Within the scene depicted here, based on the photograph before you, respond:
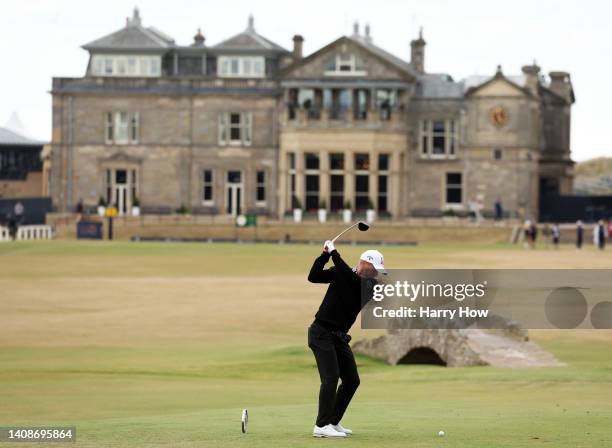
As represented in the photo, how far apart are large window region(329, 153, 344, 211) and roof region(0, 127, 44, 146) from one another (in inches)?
1485

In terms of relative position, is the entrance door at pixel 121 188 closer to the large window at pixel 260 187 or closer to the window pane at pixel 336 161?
the large window at pixel 260 187

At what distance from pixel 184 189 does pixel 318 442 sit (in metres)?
89.3

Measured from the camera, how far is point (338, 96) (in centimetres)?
10575

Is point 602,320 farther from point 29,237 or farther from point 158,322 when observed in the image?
point 29,237

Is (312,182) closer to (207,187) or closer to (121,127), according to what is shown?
(207,187)

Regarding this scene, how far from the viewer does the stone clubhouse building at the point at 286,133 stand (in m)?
105

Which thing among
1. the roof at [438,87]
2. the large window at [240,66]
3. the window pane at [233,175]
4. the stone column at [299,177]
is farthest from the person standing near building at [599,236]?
the large window at [240,66]

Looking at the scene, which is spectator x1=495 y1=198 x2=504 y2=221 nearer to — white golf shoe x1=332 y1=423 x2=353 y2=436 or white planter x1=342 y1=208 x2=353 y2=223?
white planter x1=342 y1=208 x2=353 y2=223

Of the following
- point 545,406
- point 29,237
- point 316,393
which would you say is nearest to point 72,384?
point 316,393

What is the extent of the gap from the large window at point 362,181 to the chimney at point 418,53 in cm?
951

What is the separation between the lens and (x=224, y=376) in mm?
32250

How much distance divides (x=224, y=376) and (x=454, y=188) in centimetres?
7560

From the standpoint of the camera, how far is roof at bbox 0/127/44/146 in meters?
136

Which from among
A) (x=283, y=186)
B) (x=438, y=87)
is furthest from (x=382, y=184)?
(x=438, y=87)
